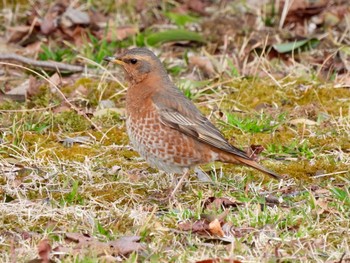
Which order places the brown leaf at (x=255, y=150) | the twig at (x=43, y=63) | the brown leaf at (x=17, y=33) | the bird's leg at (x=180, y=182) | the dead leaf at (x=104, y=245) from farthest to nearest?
1. the brown leaf at (x=17, y=33)
2. the twig at (x=43, y=63)
3. the brown leaf at (x=255, y=150)
4. the bird's leg at (x=180, y=182)
5. the dead leaf at (x=104, y=245)

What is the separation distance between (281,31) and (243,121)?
287cm

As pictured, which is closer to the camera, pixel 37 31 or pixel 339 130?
pixel 339 130

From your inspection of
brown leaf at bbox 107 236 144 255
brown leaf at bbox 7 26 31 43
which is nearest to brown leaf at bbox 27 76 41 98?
brown leaf at bbox 7 26 31 43

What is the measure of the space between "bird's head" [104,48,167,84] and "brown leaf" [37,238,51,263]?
7.95ft

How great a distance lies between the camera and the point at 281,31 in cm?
1064

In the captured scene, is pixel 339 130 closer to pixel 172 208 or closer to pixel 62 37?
pixel 172 208

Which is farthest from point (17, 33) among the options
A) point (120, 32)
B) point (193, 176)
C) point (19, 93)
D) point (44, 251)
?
point (44, 251)

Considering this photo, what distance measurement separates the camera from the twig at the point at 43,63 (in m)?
8.98

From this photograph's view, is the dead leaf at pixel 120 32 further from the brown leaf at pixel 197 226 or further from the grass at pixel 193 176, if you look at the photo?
the brown leaf at pixel 197 226

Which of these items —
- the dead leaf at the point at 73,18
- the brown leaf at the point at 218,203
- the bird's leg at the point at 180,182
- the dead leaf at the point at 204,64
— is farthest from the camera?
the dead leaf at the point at 73,18

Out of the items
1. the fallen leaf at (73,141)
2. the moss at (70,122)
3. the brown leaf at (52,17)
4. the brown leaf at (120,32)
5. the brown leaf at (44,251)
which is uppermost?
the brown leaf at (44,251)

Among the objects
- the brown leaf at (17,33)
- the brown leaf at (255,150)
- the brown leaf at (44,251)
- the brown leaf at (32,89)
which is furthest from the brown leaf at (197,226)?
the brown leaf at (17,33)

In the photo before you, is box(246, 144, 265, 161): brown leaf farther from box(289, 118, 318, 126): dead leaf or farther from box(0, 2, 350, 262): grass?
box(289, 118, 318, 126): dead leaf

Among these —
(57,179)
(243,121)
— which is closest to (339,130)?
(243,121)
